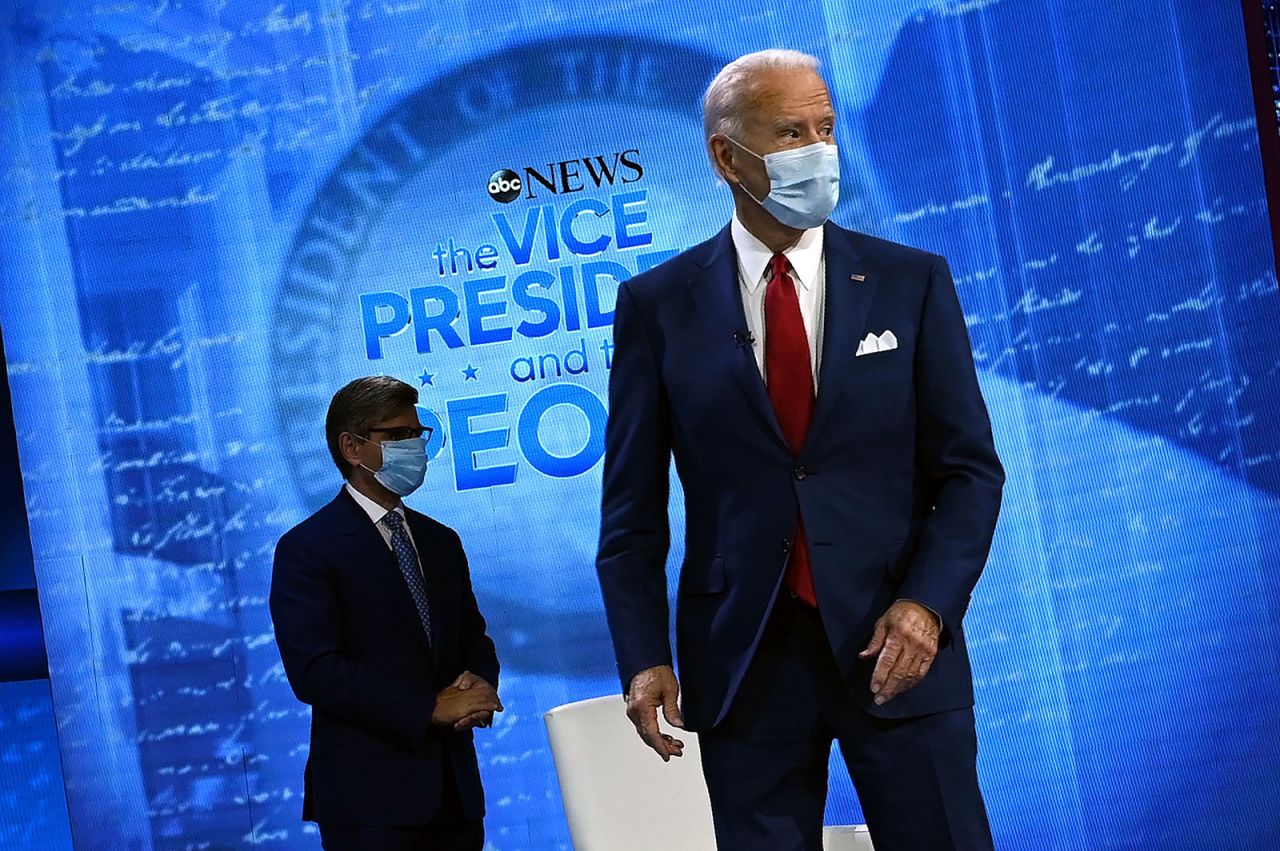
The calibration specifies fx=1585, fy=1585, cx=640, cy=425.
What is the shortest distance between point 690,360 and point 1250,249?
301 centimetres

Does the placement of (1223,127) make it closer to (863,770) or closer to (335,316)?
(335,316)

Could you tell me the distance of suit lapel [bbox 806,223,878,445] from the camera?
2232 mm

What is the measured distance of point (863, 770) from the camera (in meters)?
2.22

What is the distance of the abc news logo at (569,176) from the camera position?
5129mm

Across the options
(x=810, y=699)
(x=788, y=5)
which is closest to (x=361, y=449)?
(x=788, y=5)

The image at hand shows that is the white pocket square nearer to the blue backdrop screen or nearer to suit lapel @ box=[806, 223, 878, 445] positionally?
suit lapel @ box=[806, 223, 878, 445]

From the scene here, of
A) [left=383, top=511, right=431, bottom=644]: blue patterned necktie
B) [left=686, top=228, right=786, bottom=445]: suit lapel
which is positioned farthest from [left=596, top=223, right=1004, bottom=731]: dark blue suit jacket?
[left=383, top=511, right=431, bottom=644]: blue patterned necktie

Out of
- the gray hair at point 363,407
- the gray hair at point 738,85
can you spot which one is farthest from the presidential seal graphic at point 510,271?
the gray hair at point 738,85

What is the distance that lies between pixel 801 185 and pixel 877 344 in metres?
0.26

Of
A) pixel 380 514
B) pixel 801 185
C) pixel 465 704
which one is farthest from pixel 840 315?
pixel 380 514

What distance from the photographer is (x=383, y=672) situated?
12.9 ft

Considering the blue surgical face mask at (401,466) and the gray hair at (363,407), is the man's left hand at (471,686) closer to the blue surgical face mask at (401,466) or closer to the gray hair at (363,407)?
the blue surgical face mask at (401,466)

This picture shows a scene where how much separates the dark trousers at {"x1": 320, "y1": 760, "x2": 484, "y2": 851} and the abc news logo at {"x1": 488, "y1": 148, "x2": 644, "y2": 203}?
6.67 feet

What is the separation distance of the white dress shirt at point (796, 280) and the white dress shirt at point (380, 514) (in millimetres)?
1925
